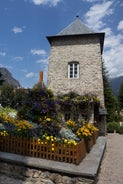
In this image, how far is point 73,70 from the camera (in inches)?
640

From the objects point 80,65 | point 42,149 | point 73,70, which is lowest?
point 42,149

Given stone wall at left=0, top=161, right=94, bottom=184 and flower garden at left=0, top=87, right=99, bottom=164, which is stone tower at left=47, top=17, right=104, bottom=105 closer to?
flower garden at left=0, top=87, right=99, bottom=164

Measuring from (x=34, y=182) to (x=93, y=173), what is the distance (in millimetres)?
1551

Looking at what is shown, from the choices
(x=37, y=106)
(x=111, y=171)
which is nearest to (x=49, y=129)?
(x=37, y=106)

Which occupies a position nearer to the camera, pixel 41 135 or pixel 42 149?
pixel 42 149

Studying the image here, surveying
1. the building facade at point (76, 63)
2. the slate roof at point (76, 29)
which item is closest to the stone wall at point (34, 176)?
the building facade at point (76, 63)

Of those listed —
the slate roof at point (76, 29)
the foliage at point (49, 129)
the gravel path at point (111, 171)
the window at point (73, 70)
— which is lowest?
the gravel path at point (111, 171)

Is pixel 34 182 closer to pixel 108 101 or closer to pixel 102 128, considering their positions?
pixel 102 128

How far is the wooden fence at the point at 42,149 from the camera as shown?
525 cm

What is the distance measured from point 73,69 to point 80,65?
2.20 feet

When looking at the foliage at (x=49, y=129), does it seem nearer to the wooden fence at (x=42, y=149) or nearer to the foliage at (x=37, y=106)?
the wooden fence at (x=42, y=149)

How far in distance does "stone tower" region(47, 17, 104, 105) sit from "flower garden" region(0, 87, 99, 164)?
7.32m

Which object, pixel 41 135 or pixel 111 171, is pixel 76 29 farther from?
pixel 111 171

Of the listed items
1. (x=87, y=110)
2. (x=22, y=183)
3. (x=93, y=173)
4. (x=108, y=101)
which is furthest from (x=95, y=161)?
(x=108, y=101)
